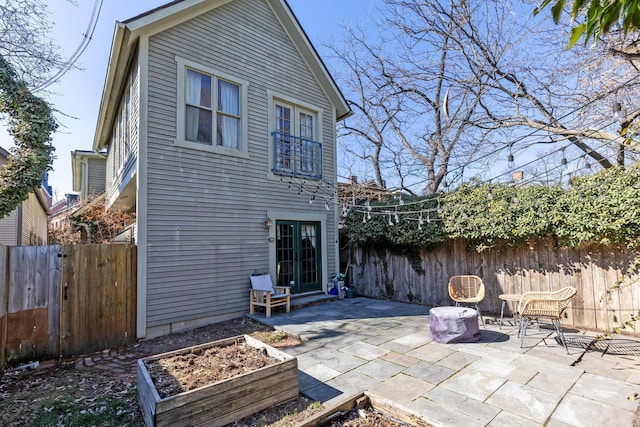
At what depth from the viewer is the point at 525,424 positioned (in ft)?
9.45

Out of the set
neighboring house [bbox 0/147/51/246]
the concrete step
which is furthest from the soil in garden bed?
neighboring house [bbox 0/147/51/246]

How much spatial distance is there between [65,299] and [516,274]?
26.9 feet

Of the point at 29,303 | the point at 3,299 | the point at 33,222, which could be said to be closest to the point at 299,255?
the point at 29,303

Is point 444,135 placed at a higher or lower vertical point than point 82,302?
higher

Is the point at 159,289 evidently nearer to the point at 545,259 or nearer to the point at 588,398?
the point at 588,398

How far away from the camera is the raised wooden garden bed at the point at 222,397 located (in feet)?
8.85

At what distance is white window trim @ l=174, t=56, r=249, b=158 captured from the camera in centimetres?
628

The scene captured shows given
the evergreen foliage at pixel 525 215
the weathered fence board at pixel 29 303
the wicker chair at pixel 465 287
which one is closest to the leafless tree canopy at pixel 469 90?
the evergreen foliage at pixel 525 215

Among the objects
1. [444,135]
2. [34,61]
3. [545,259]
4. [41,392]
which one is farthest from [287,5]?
[41,392]

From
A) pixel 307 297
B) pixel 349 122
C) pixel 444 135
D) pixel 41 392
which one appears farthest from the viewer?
pixel 349 122

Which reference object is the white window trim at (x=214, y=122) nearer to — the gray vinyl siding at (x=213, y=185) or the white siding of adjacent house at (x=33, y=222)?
the gray vinyl siding at (x=213, y=185)

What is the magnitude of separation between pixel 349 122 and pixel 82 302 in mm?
12404

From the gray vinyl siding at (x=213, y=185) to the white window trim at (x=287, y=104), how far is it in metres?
0.10

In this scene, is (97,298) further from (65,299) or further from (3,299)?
(3,299)
